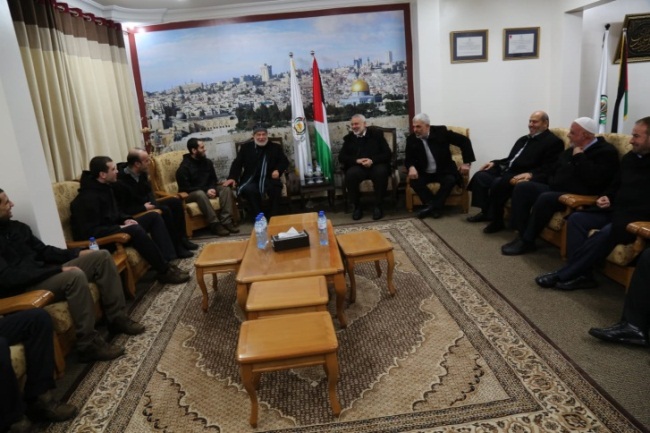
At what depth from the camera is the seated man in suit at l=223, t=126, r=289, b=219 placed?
520 centimetres

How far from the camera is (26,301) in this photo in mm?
2328

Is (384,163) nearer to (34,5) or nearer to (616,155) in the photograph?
(616,155)

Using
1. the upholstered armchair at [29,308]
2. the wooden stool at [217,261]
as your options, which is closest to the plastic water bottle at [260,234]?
the wooden stool at [217,261]

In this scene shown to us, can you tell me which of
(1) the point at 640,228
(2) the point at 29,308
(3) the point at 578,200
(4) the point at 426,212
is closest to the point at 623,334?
(1) the point at 640,228

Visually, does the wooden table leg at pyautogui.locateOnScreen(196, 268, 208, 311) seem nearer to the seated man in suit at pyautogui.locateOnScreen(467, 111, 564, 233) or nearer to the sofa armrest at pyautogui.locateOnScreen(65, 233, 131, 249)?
the sofa armrest at pyautogui.locateOnScreen(65, 233, 131, 249)

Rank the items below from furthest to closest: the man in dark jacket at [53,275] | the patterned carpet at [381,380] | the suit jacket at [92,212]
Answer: the suit jacket at [92,212], the man in dark jacket at [53,275], the patterned carpet at [381,380]

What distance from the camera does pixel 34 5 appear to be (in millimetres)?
3842

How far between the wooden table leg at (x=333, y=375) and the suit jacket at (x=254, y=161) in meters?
3.58

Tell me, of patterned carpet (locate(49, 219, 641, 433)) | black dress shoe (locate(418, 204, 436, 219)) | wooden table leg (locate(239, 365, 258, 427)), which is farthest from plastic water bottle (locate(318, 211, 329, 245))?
black dress shoe (locate(418, 204, 436, 219))

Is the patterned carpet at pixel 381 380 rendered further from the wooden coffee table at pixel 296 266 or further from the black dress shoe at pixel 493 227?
the black dress shoe at pixel 493 227

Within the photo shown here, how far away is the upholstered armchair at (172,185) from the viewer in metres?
4.84

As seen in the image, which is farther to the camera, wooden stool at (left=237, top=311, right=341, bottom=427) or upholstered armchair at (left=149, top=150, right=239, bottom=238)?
upholstered armchair at (left=149, top=150, right=239, bottom=238)

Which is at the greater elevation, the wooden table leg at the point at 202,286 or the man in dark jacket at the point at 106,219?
the man in dark jacket at the point at 106,219

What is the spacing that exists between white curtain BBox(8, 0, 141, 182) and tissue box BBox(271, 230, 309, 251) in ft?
7.44
